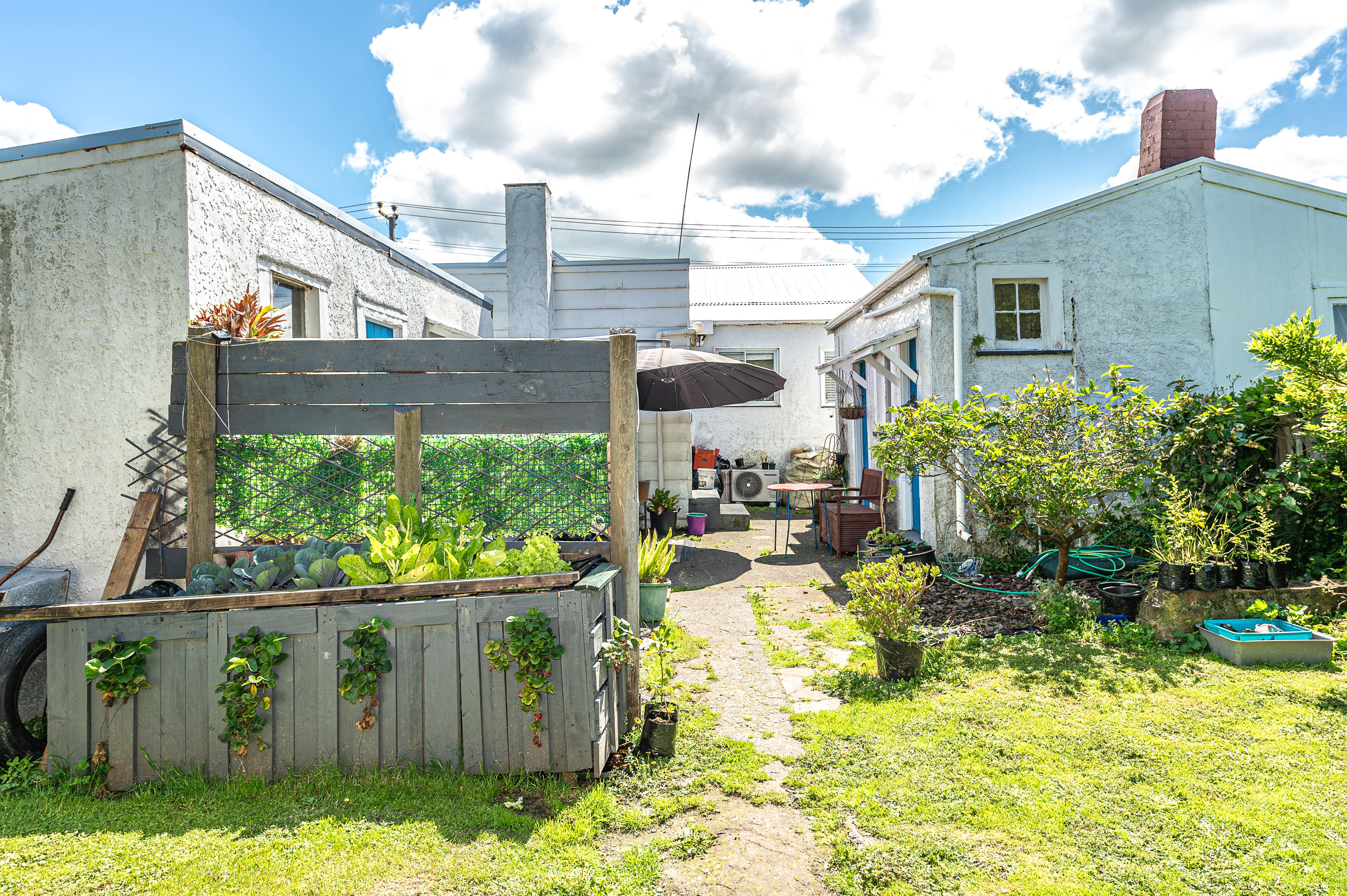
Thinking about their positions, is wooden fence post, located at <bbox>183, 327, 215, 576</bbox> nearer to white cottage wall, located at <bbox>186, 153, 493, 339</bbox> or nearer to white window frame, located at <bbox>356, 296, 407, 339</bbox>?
white cottage wall, located at <bbox>186, 153, 493, 339</bbox>

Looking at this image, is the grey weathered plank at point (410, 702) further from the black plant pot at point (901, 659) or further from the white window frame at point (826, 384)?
the white window frame at point (826, 384)

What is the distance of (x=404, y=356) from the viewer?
3596mm

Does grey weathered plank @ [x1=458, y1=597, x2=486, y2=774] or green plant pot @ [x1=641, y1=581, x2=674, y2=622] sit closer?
grey weathered plank @ [x1=458, y1=597, x2=486, y2=774]

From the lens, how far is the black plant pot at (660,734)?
3260 millimetres

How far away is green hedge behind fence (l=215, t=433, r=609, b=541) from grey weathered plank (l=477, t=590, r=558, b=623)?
37.5 inches

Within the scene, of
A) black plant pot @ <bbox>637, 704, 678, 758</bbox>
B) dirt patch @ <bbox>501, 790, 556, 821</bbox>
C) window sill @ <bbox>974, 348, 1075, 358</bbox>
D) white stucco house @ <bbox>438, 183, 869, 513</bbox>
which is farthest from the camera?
white stucco house @ <bbox>438, 183, 869, 513</bbox>

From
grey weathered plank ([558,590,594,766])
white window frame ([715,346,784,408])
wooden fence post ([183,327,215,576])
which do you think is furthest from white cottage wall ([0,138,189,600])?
white window frame ([715,346,784,408])

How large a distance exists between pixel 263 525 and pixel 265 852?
77.2 inches

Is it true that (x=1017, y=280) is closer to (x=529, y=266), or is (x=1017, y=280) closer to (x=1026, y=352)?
(x=1026, y=352)

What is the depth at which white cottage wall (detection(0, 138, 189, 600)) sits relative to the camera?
191 inches

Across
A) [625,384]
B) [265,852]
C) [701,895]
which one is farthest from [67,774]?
[625,384]

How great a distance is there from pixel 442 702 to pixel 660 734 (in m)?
1.01

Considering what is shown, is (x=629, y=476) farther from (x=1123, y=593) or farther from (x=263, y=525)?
(x=1123, y=593)

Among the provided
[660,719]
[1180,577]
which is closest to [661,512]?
[1180,577]
